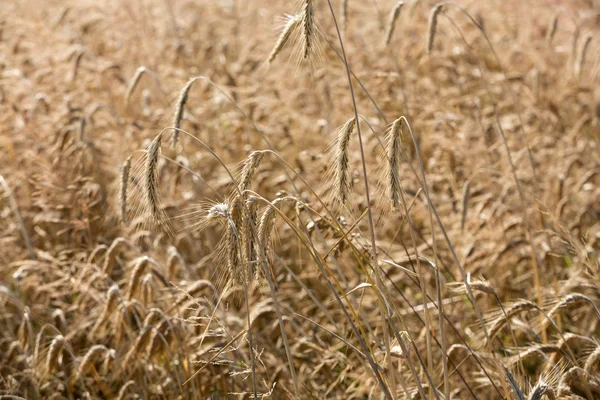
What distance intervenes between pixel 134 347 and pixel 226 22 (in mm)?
6008

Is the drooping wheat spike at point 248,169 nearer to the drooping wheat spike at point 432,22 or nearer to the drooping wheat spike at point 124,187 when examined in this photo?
the drooping wheat spike at point 124,187

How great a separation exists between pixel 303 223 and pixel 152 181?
1.55 feet

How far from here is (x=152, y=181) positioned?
178 cm

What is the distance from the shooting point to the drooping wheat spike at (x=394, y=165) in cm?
166

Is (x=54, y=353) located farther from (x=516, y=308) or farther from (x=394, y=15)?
(x=394, y=15)

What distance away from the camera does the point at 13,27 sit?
6.49 meters

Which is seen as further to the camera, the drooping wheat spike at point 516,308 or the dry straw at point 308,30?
the drooping wheat spike at point 516,308

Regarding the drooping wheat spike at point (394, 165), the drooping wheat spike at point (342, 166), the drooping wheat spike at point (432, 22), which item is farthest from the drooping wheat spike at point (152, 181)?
the drooping wheat spike at point (432, 22)

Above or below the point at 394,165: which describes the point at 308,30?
above

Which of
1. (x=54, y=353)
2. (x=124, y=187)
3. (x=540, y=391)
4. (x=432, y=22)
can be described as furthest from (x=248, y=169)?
(x=432, y=22)

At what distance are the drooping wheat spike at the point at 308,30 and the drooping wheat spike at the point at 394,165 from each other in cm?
30

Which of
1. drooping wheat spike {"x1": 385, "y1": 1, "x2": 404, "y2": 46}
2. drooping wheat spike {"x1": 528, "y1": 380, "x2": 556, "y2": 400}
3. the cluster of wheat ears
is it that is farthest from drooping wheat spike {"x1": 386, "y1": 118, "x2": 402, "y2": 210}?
drooping wheat spike {"x1": 385, "y1": 1, "x2": 404, "y2": 46}

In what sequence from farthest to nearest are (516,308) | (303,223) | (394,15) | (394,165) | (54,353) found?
(394,15)
(54,353)
(516,308)
(303,223)
(394,165)

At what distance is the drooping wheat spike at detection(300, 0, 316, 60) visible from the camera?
5.49ft
